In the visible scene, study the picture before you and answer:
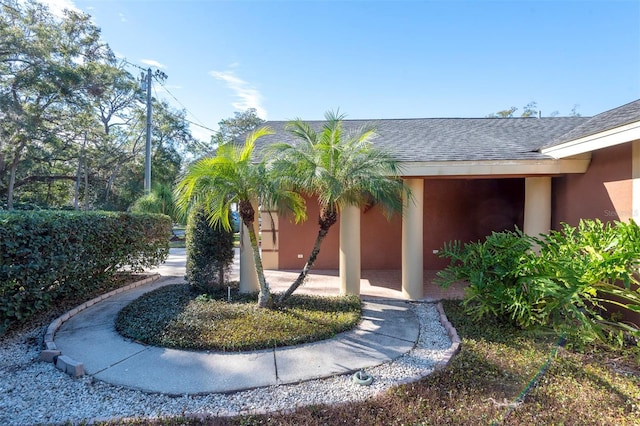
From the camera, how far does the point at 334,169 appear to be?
5.62m

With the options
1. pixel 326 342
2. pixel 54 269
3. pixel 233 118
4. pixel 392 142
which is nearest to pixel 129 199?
pixel 233 118

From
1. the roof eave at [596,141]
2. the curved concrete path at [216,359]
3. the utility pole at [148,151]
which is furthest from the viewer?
the utility pole at [148,151]

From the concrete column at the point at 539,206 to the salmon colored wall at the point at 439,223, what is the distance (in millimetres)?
3375

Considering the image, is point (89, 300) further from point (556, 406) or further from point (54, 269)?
point (556, 406)

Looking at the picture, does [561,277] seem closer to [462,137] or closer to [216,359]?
[216,359]

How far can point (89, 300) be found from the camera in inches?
275

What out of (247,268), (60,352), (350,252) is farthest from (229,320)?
(350,252)

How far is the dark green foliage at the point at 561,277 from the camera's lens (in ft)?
13.2

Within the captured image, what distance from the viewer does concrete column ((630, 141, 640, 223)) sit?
17.4ft

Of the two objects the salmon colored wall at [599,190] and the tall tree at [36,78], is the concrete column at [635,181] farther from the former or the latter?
the tall tree at [36,78]

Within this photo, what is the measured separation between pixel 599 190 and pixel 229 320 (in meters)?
7.87

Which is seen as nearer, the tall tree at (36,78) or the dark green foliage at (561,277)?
the dark green foliage at (561,277)

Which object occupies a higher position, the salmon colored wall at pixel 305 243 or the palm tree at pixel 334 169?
the palm tree at pixel 334 169

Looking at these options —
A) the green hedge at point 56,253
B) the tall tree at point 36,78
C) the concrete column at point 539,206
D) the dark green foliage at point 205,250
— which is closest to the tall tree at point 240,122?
the tall tree at point 36,78
